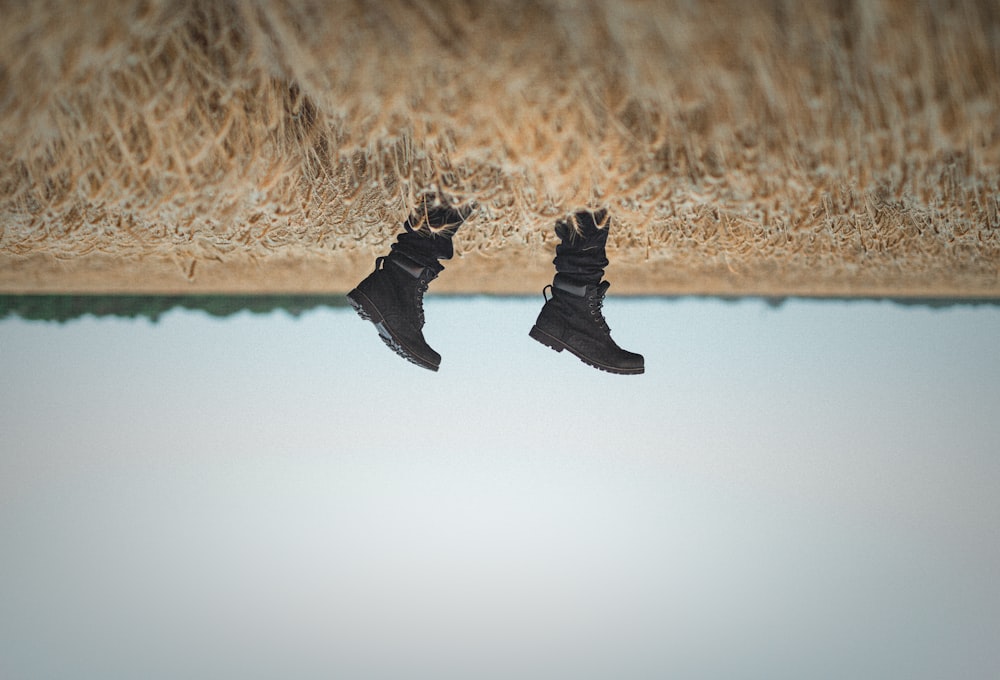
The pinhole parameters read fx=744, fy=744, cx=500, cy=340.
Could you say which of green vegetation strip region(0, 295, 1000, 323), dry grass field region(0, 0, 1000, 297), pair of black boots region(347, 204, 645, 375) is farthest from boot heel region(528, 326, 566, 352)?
green vegetation strip region(0, 295, 1000, 323)

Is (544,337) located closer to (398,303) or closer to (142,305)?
(398,303)

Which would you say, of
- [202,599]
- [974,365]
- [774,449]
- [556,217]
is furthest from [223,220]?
[974,365]

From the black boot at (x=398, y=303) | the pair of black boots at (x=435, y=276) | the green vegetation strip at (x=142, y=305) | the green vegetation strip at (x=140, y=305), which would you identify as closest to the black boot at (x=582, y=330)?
the pair of black boots at (x=435, y=276)

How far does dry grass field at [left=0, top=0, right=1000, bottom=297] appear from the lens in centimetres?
40

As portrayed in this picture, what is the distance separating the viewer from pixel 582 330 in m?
0.67

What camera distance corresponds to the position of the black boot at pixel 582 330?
0.66 m

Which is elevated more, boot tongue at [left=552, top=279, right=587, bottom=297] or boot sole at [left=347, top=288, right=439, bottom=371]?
boot tongue at [left=552, top=279, right=587, bottom=297]

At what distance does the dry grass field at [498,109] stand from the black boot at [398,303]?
57 mm

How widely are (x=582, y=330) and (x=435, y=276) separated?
14 cm

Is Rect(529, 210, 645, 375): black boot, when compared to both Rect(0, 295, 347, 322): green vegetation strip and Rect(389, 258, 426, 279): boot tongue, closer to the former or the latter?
Rect(389, 258, 426, 279): boot tongue

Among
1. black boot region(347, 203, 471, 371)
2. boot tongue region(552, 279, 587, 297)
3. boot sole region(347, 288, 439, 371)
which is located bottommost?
boot sole region(347, 288, 439, 371)

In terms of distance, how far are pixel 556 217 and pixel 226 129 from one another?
24 centimetres

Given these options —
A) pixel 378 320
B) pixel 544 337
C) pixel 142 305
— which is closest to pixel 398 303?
pixel 378 320

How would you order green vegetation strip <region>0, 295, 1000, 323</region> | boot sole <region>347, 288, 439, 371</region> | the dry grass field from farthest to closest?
green vegetation strip <region>0, 295, 1000, 323</region> → boot sole <region>347, 288, 439, 371</region> → the dry grass field
